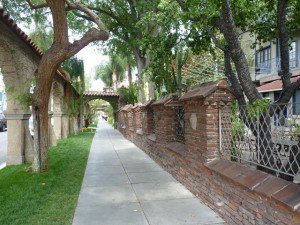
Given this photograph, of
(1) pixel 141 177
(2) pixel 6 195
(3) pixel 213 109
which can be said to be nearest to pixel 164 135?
(1) pixel 141 177

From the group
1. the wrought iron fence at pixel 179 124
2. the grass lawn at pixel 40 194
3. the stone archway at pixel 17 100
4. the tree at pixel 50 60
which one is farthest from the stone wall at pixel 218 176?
the stone archway at pixel 17 100

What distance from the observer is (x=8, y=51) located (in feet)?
30.4

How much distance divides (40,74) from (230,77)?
180 inches

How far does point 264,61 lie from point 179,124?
1690 cm

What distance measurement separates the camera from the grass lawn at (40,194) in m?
4.84

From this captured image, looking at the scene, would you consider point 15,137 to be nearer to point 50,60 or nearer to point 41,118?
point 41,118

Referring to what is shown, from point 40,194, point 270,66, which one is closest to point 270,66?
point 270,66

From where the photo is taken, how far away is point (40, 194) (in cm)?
611

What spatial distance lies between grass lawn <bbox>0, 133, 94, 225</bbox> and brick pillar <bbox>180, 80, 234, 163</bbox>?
2360mm

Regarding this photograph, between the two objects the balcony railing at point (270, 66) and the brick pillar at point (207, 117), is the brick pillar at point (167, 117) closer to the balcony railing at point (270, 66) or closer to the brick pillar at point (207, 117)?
the brick pillar at point (207, 117)

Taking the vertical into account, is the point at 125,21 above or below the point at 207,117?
above

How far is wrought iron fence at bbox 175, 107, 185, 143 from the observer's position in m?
7.66

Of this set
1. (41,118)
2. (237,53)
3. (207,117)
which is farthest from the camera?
(41,118)

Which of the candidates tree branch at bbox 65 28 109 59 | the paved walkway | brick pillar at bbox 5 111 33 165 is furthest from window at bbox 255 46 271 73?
brick pillar at bbox 5 111 33 165
